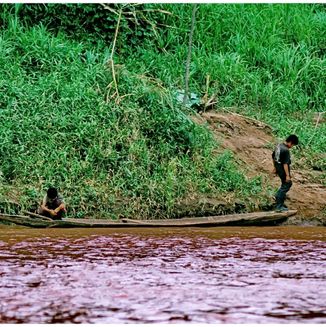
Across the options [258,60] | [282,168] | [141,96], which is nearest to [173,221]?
[282,168]

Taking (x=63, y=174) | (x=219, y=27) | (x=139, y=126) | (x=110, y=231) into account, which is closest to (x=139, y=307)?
(x=110, y=231)

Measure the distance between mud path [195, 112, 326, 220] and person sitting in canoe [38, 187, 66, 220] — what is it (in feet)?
12.4

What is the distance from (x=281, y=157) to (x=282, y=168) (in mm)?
187

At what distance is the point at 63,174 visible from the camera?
1255cm

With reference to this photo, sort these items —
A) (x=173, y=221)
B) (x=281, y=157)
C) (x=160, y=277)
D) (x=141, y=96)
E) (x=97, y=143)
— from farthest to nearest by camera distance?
(x=141, y=96)
(x=97, y=143)
(x=281, y=157)
(x=173, y=221)
(x=160, y=277)

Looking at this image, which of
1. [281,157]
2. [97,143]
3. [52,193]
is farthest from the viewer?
[97,143]

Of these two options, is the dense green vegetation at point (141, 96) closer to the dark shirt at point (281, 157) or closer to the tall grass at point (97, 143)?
the tall grass at point (97, 143)

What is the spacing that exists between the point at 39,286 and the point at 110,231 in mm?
4234

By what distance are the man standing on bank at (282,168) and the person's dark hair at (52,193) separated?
3.53m

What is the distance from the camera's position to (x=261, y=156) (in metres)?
14.2

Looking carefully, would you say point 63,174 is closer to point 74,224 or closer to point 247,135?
point 74,224

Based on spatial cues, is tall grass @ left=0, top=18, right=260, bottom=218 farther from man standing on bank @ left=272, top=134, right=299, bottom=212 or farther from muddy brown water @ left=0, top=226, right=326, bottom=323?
muddy brown water @ left=0, top=226, right=326, bottom=323

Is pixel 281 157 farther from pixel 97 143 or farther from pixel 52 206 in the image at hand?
pixel 52 206

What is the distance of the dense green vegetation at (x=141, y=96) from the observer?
12.7 m
